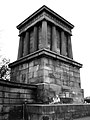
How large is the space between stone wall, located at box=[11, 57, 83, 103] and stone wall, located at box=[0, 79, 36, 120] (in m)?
0.71

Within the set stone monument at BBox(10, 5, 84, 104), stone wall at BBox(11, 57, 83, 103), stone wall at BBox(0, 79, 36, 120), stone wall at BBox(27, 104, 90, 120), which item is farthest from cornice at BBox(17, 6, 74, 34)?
stone wall at BBox(27, 104, 90, 120)

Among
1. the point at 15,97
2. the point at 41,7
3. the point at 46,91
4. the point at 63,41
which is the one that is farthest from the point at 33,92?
the point at 41,7

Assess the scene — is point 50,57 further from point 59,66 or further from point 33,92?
point 33,92

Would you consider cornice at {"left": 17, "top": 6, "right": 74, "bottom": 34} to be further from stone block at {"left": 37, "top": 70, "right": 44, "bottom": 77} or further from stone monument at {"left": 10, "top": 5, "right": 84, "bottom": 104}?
stone block at {"left": 37, "top": 70, "right": 44, "bottom": 77}

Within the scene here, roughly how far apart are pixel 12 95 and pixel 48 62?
3.53 meters

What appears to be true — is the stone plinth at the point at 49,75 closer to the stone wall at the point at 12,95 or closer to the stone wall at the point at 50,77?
the stone wall at the point at 50,77

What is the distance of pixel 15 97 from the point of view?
25.7 ft

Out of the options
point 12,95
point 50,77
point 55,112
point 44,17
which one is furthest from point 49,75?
point 44,17

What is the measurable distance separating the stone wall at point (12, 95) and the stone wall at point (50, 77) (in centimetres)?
71

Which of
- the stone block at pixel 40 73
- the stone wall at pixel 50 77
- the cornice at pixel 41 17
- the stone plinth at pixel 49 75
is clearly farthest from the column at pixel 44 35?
the stone block at pixel 40 73

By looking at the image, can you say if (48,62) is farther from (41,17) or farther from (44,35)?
(41,17)

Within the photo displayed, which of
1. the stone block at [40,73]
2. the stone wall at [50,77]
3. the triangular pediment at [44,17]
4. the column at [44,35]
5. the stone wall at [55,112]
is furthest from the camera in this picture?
the triangular pediment at [44,17]

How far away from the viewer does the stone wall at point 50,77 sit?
8.99m

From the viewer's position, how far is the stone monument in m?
9.34
